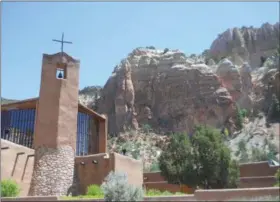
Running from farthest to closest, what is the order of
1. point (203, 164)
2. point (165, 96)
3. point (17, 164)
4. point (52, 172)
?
point (165, 96), point (203, 164), point (52, 172), point (17, 164)

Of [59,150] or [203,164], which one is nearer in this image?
[59,150]

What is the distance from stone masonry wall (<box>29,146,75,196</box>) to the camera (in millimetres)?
19453

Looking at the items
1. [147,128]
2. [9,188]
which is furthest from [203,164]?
[147,128]

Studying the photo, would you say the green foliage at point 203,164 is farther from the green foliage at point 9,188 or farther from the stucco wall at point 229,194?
the stucco wall at point 229,194

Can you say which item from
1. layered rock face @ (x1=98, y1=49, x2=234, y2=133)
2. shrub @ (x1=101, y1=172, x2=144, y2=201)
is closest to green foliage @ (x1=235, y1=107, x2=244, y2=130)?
layered rock face @ (x1=98, y1=49, x2=234, y2=133)

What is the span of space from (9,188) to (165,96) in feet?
158

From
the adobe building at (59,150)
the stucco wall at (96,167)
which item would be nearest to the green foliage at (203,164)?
the adobe building at (59,150)

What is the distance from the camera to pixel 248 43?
293 feet

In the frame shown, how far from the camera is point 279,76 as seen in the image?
62.1 meters

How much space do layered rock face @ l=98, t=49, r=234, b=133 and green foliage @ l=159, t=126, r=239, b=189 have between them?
34.4 metres

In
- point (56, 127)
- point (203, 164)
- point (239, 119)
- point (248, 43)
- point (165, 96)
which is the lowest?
point (203, 164)

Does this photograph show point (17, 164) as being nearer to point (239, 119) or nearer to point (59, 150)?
point (59, 150)

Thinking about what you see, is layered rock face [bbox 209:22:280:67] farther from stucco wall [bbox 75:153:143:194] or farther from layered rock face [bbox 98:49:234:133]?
stucco wall [bbox 75:153:143:194]

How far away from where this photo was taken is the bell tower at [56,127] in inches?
779
